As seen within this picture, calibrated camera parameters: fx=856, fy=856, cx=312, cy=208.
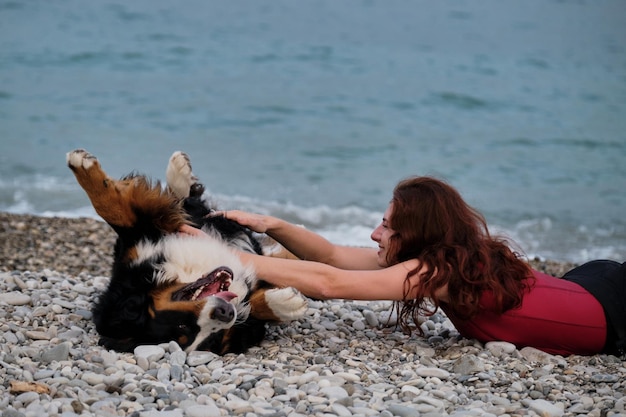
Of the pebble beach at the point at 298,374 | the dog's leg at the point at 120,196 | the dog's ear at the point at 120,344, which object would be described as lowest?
the pebble beach at the point at 298,374

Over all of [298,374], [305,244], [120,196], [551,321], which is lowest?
[298,374]

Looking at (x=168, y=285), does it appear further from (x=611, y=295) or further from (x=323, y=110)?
(x=323, y=110)

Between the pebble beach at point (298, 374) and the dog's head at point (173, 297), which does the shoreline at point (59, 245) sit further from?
the dog's head at point (173, 297)

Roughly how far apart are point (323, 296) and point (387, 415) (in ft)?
3.00

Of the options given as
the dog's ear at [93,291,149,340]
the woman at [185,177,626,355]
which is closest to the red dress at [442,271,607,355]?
the woman at [185,177,626,355]

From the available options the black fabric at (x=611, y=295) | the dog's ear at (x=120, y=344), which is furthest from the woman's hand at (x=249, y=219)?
the black fabric at (x=611, y=295)

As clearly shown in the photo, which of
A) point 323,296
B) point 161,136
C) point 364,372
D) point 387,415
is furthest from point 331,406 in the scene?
point 161,136

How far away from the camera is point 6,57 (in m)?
15.9

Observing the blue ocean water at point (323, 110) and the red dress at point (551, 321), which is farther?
the blue ocean water at point (323, 110)

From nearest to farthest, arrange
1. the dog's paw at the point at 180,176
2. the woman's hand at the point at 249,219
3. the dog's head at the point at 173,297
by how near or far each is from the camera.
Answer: the dog's head at the point at 173,297
the woman's hand at the point at 249,219
the dog's paw at the point at 180,176

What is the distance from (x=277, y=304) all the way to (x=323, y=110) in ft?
33.7

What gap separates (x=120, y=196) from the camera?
402 centimetres

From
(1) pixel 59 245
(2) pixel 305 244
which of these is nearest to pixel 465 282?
(2) pixel 305 244

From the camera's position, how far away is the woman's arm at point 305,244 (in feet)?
14.4
